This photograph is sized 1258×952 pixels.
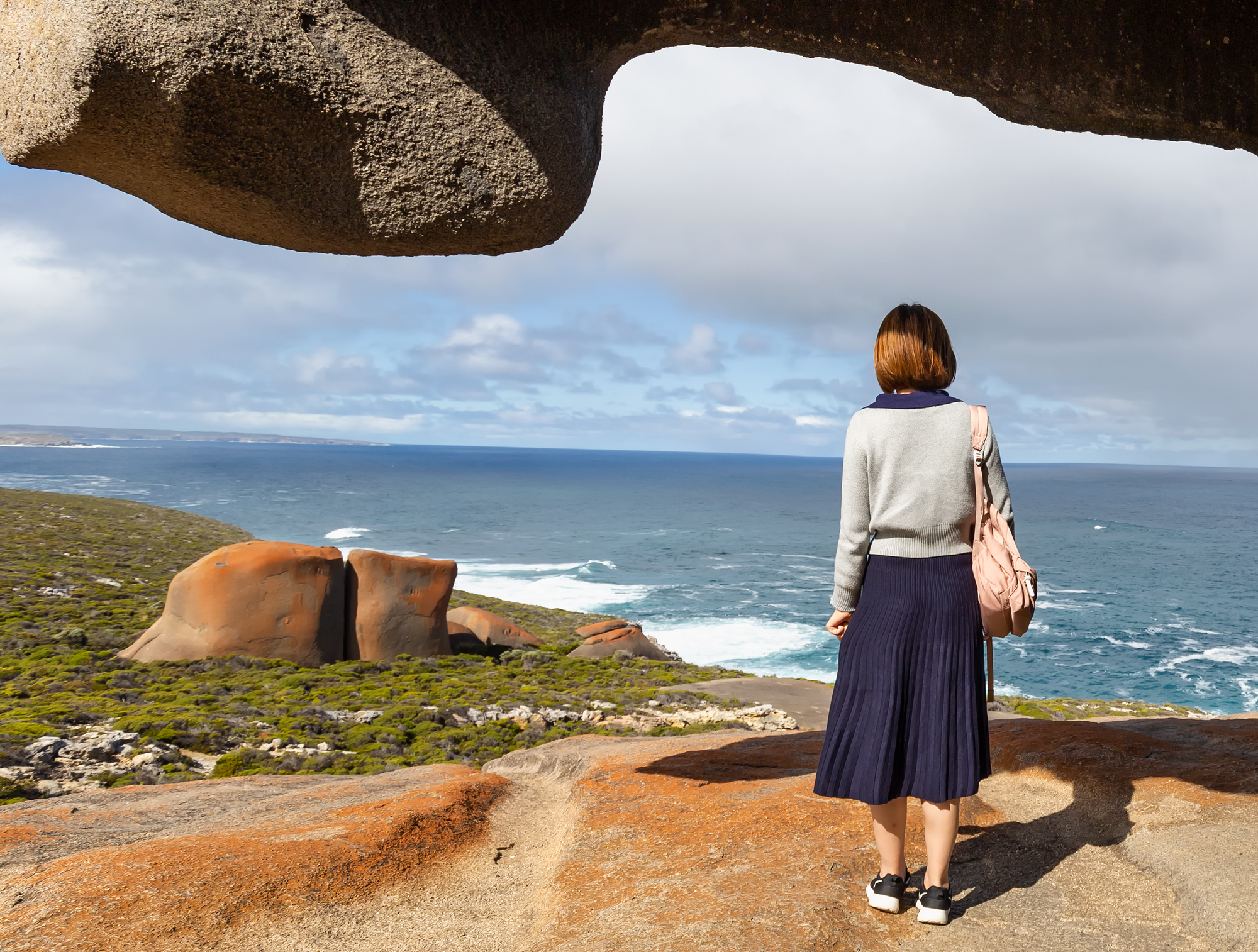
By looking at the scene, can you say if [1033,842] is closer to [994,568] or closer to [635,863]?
[994,568]

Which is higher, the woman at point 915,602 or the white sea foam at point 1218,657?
the woman at point 915,602

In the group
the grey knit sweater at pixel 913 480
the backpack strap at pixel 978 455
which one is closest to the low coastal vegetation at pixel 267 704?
the grey knit sweater at pixel 913 480

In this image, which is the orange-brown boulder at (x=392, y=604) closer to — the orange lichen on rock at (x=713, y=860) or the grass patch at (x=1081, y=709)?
the grass patch at (x=1081, y=709)

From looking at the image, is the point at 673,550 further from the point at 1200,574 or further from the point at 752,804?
the point at 752,804

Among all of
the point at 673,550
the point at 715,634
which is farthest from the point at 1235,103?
the point at 673,550

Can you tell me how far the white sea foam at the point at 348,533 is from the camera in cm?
5443

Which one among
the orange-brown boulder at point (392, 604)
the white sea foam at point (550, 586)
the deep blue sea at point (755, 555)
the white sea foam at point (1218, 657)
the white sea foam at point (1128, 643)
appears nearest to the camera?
the orange-brown boulder at point (392, 604)

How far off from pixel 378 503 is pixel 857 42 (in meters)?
80.4

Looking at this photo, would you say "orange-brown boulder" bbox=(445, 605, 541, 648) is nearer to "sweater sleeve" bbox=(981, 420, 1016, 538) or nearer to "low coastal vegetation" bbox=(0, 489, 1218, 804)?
"low coastal vegetation" bbox=(0, 489, 1218, 804)

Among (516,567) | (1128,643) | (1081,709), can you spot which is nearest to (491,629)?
(1081,709)

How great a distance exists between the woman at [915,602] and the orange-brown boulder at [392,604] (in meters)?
13.2

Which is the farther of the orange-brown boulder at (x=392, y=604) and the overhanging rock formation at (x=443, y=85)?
the orange-brown boulder at (x=392, y=604)

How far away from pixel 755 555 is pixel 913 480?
47.6 metres

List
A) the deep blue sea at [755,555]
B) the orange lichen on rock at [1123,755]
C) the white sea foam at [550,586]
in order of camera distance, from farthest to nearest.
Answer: the white sea foam at [550,586] < the deep blue sea at [755,555] < the orange lichen on rock at [1123,755]
